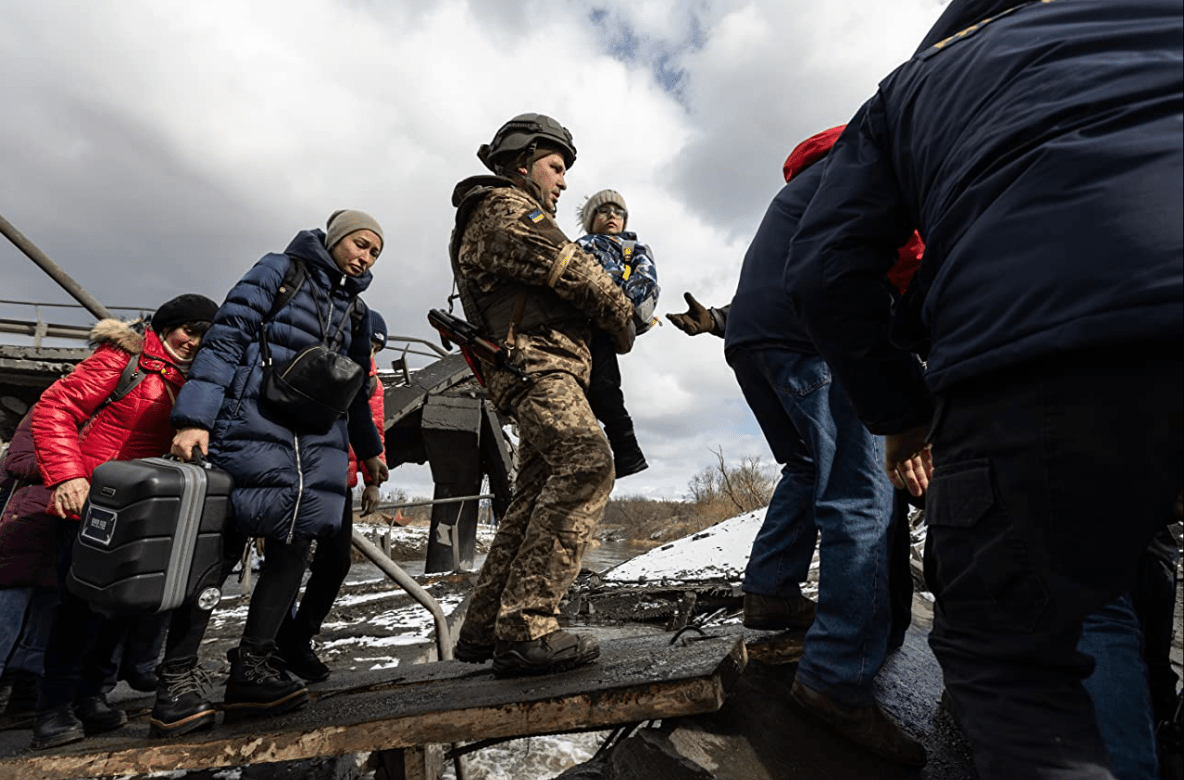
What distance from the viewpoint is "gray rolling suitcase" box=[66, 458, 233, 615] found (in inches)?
73.4

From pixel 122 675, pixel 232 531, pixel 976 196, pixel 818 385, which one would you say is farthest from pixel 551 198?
pixel 122 675

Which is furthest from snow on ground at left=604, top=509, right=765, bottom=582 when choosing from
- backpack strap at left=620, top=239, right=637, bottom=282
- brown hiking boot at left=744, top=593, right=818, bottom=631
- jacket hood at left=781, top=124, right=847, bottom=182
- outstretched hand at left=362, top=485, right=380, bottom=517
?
jacket hood at left=781, top=124, right=847, bottom=182

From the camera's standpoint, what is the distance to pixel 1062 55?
0.97 meters

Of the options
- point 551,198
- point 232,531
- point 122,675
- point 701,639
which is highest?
point 551,198

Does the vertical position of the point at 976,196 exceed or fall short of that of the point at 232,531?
it exceeds it

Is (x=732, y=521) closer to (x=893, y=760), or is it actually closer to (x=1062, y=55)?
(x=893, y=760)

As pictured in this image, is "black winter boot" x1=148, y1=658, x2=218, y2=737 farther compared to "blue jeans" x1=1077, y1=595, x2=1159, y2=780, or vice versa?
"black winter boot" x1=148, y1=658, x2=218, y2=737

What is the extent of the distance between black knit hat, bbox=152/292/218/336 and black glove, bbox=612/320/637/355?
1.94 meters

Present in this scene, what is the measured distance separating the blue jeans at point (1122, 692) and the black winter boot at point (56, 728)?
303 centimetres

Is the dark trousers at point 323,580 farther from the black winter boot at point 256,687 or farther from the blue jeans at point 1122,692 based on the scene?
the blue jeans at point 1122,692

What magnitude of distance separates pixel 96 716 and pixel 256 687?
40.6 inches

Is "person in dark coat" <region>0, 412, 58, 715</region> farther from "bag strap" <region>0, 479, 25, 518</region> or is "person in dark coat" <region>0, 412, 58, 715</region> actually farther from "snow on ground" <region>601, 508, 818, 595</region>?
"snow on ground" <region>601, 508, 818, 595</region>

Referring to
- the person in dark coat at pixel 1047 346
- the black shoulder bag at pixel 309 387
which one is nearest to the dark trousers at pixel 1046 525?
the person in dark coat at pixel 1047 346

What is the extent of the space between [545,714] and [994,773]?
113cm
